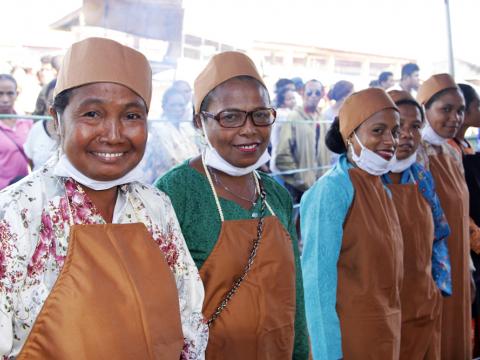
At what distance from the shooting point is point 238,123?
7.20ft

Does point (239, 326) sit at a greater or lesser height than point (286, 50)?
lesser

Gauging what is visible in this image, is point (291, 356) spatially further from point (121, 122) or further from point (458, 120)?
point (458, 120)

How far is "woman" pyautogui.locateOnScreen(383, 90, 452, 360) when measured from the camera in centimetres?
297

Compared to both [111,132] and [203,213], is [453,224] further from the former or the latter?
[111,132]

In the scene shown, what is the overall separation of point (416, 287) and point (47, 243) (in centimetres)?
216

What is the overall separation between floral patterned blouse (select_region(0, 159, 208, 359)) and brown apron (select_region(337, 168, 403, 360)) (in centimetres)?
109

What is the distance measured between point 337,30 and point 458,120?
13.9 ft

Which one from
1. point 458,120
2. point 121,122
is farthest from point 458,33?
point 121,122

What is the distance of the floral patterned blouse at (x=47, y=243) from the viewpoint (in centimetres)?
138

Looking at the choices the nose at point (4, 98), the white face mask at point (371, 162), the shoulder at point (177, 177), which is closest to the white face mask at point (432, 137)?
the white face mask at point (371, 162)

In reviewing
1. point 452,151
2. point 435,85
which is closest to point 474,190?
point 452,151

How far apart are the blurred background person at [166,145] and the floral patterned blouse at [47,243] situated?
2458 millimetres

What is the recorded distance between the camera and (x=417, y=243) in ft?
9.81

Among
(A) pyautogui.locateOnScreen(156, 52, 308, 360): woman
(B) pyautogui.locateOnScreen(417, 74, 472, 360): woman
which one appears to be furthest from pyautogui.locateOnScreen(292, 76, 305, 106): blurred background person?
(A) pyautogui.locateOnScreen(156, 52, 308, 360): woman
